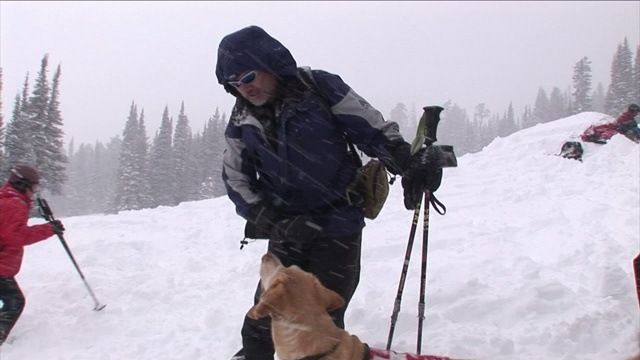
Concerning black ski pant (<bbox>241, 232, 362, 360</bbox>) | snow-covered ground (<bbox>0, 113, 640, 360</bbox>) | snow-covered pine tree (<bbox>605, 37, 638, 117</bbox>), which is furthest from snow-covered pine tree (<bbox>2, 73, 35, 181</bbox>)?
snow-covered pine tree (<bbox>605, 37, 638, 117</bbox>)

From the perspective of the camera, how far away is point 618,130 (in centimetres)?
1452

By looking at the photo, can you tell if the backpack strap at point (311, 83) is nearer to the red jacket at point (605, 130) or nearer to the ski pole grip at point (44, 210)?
the ski pole grip at point (44, 210)

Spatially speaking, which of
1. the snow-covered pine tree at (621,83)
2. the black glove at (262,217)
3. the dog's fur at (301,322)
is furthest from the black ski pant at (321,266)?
the snow-covered pine tree at (621,83)

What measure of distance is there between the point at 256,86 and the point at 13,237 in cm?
350

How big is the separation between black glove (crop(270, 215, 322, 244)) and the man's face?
72 cm

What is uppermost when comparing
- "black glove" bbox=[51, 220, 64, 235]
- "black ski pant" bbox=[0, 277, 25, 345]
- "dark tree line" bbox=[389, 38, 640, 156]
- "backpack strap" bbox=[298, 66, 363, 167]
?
"backpack strap" bbox=[298, 66, 363, 167]

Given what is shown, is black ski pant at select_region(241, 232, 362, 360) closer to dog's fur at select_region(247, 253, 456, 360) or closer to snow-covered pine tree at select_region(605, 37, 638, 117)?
dog's fur at select_region(247, 253, 456, 360)

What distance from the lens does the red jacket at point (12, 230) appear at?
4.60m

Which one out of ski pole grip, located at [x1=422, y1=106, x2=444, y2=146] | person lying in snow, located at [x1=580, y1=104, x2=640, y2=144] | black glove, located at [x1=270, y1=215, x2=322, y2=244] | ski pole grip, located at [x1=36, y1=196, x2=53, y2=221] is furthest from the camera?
person lying in snow, located at [x1=580, y1=104, x2=640, y2=144]

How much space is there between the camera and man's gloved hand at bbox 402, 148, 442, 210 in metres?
Answer: 2.86

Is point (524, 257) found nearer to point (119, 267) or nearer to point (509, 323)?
point (509, 323)

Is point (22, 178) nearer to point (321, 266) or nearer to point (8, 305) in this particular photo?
point (8, 305)

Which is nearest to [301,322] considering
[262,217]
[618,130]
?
[262,217]

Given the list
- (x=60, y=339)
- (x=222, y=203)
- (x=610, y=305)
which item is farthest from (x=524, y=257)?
(x=222, y=203)
